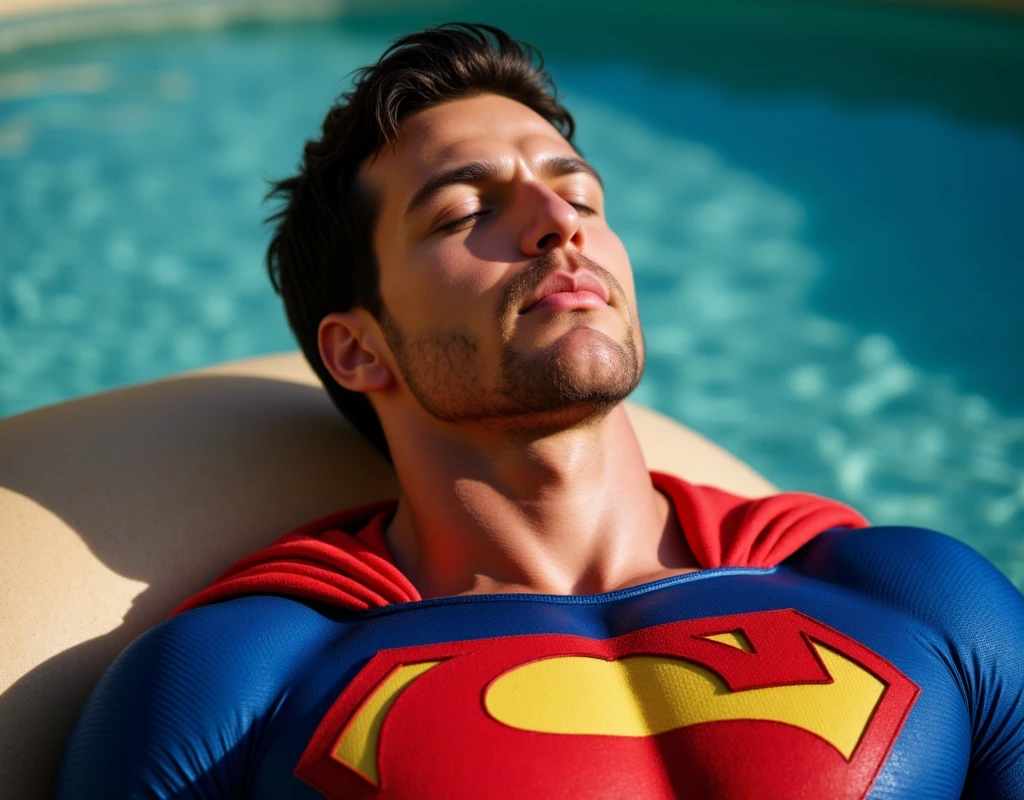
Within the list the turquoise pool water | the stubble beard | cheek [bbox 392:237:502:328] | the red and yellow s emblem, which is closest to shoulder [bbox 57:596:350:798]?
the red and yellow s emblem

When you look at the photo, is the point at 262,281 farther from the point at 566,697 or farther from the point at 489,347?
the point at 566,697

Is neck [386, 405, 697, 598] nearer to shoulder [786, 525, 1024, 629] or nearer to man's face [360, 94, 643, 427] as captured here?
man's face [360, 94, 643, 427]

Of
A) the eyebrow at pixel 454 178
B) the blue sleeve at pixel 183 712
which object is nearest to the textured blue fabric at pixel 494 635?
the blue sleeve at pixel 183 712

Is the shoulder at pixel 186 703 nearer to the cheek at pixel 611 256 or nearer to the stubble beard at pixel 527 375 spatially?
the stubble beard at pixel 527 375

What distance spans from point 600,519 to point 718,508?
A: 278 mm

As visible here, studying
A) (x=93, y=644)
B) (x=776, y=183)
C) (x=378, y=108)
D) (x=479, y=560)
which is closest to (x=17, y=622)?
(x=93, y=644)

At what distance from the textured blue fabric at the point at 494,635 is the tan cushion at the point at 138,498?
20cm

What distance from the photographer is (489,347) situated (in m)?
1.87

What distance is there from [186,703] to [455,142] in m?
1.15

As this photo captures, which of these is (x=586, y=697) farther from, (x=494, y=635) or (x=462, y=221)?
(x=462, y=221)

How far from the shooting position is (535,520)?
193 cm

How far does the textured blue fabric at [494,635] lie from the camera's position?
1526 mm

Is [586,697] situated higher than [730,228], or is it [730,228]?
[730,228]

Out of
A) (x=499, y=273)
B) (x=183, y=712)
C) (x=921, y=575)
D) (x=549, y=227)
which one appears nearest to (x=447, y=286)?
(x=499, y=273)
